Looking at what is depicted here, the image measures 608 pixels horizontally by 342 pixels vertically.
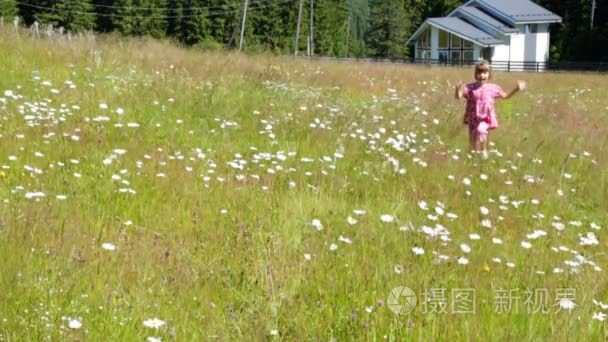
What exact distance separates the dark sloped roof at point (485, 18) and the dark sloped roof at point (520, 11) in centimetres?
104

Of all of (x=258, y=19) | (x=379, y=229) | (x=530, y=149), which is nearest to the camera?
(x=379, y=229)

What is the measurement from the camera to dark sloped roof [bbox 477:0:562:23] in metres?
64.1

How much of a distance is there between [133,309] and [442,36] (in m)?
70.0

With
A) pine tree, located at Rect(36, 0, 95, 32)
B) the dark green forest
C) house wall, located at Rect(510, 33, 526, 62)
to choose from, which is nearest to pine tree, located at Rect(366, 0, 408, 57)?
the dark green forest

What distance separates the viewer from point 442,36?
68.2m

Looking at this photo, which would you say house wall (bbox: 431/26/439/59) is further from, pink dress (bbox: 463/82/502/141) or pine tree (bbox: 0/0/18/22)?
pink dress (bbox: 463/82/502/141)

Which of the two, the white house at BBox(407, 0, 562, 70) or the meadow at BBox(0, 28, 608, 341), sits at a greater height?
the white house at BBox(407, 0, 562, 70)

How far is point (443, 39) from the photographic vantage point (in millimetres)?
68250

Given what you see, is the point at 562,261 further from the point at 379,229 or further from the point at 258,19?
the point at 258,19

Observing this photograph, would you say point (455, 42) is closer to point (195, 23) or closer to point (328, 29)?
point (328, 29)

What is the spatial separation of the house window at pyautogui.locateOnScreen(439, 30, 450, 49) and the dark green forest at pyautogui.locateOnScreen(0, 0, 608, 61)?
14585 millimetres

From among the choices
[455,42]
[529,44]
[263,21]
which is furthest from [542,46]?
[263,21]

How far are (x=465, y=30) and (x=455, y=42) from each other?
11.5 feet

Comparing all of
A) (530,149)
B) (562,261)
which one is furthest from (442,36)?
(562,261)
